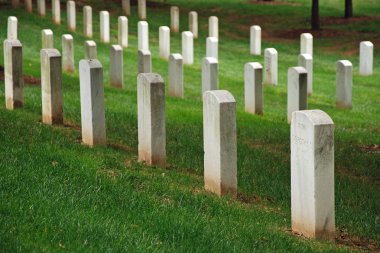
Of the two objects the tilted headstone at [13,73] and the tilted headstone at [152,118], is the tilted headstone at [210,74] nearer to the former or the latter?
the tilted headstone at [13,73]

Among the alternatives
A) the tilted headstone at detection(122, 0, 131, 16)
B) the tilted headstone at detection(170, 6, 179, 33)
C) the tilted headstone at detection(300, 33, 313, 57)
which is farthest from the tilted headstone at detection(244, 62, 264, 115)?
the tilted headstone at detection(122, 0, 131, 16)

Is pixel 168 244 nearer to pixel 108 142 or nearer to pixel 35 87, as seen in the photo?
pixel 108 142

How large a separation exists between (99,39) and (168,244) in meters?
25.4

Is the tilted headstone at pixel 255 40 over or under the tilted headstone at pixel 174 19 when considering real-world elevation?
under

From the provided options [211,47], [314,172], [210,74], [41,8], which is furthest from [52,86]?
[41,8]

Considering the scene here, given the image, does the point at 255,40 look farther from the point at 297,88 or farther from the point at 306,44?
the point at 297,88

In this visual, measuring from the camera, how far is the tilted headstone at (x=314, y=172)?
903 centimetres

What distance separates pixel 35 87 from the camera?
1972cm

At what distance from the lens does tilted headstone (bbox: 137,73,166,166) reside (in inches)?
474

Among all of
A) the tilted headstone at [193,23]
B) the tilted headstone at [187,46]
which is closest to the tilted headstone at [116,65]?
the tilted headstone at [187,46]

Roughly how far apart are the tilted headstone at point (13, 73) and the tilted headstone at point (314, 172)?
730cm

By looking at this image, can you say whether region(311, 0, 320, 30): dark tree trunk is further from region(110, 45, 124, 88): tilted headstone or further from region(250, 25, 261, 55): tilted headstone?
region(110, 45, 124, 88): tilted headstone

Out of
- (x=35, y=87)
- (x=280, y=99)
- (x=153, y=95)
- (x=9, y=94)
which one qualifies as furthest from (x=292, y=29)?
(x=153, y=95)

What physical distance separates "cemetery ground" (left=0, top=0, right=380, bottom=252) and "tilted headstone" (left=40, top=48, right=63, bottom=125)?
21 cm
